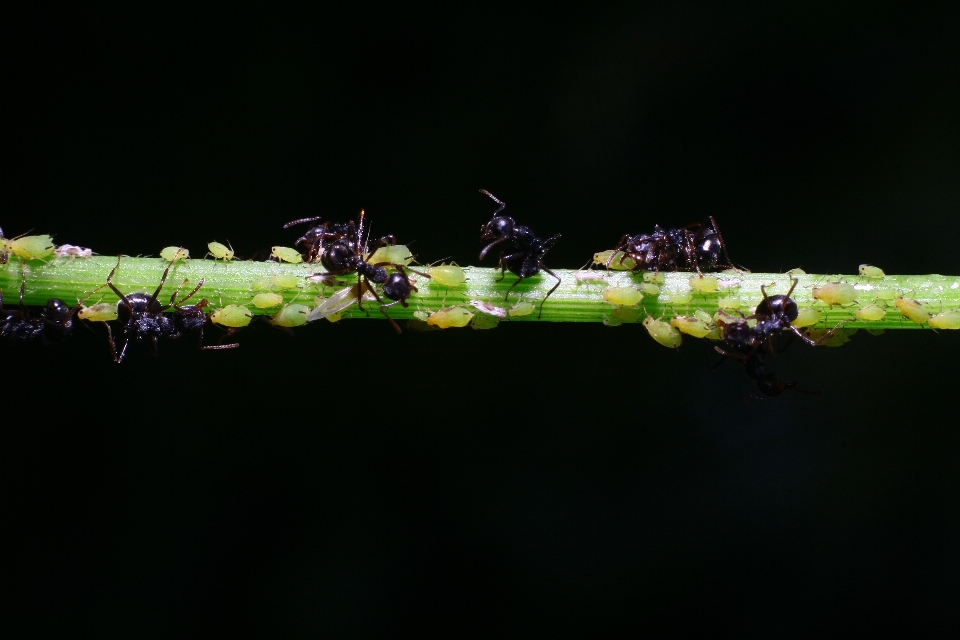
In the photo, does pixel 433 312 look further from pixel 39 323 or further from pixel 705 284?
pixel 39 323

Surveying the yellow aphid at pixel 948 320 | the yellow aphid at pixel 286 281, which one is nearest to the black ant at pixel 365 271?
the yellow aphid at pixel 286 281

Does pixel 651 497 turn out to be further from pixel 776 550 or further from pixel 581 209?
pixel 581 209

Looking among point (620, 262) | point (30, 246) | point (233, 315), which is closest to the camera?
point (30, 246)

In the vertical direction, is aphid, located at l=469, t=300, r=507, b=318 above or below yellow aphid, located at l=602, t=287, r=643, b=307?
below

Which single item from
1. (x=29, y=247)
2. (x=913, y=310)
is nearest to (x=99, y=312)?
(x=29, y=247)

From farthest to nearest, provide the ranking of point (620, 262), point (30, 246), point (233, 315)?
point (620, 262) < point (233, 315) < point (30, 246)

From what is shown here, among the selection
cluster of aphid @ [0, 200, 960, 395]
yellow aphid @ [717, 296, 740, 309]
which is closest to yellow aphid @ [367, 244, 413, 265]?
cluster of aphid @ [0, 200, 960, 395]

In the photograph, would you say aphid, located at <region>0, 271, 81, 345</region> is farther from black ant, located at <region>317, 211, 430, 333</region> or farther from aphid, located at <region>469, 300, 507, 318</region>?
aphid, located at <region>469, 300, 507, 318</region>
